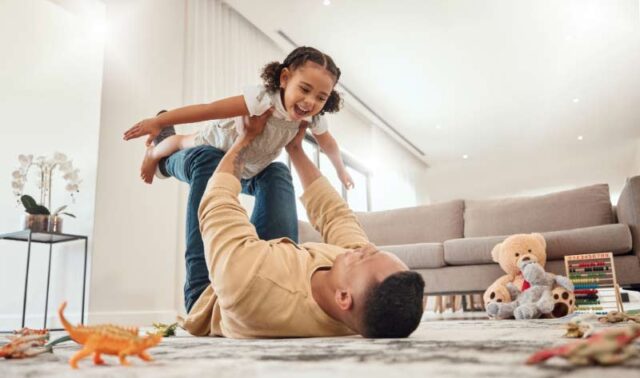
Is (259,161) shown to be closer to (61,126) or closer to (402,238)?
(61,126)

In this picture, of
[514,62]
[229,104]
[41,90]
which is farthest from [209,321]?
[514,62]

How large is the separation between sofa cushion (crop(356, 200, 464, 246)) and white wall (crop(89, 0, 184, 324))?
151cm

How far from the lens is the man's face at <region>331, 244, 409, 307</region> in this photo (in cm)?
92

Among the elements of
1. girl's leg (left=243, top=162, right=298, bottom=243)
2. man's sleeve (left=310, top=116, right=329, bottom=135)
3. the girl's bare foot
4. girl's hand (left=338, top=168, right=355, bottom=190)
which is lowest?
girl's leg (left=243, top=162, right=298, bottom=243)

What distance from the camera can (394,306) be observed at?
3.03 feet

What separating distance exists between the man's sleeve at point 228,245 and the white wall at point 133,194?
1.98 m

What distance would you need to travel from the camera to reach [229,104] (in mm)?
1613

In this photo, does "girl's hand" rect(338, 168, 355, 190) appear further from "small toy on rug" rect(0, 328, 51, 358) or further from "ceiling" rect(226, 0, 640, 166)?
"ceiling" rect(226, 0, 640, 166)

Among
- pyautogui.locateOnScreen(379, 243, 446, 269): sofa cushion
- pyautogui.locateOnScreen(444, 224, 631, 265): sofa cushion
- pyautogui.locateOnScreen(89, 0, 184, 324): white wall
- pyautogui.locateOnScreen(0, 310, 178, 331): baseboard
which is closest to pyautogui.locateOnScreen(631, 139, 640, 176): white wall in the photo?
pyautogui.locateOnScreen(444, 224, 631, 265): sofa cushion

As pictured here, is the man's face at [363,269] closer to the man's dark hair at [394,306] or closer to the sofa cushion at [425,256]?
the man's dark hair at [394,306]

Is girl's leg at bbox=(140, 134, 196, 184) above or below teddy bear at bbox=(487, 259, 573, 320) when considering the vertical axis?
above

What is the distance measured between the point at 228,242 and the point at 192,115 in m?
0.67

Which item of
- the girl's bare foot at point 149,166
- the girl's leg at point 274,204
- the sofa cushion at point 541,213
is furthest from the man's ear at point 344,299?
the sofa cushion at point 541,213

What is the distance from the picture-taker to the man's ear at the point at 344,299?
961 millimetres
